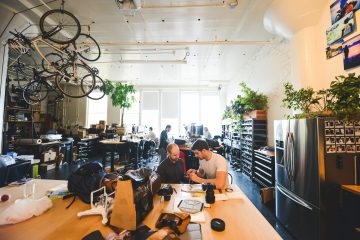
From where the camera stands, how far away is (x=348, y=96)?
1897mm

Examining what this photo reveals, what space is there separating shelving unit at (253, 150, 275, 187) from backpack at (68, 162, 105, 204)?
10.8 feet

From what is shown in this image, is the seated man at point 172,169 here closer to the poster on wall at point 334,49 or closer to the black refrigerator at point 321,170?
the black refrigerator at point 321,170

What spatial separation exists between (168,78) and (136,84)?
223cm

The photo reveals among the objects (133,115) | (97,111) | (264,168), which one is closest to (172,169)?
(264,168)

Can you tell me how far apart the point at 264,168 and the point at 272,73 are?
95.6 inches

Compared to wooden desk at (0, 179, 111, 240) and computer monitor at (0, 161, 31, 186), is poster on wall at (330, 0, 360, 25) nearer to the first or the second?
wooden desk at (0, 179, 111, 240)

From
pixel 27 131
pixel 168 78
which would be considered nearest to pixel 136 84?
pixel 168 78

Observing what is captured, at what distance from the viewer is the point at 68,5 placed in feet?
10.6

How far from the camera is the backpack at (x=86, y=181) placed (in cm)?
161

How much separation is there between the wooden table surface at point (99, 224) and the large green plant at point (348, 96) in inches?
59.2

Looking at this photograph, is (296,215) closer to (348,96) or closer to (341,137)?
(341,137)

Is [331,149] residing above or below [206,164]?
above

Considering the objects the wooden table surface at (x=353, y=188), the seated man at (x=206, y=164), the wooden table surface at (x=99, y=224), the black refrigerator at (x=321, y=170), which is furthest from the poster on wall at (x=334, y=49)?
the wooden table surface at (x=99, y=224)

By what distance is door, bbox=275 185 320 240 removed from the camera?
80.8 inches
